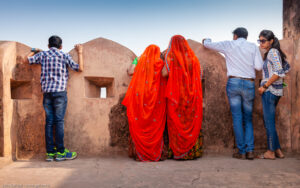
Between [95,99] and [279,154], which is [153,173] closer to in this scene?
[95,99]

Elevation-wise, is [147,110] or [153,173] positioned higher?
[147,110]

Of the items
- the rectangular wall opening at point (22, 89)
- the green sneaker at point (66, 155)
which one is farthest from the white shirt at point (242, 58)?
the rectangular wall opening at point (22, 89)

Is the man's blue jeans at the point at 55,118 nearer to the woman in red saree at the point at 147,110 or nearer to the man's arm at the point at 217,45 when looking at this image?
the woman in red saree at the point at 147,110

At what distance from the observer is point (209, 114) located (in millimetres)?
3479

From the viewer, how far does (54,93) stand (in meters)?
3.05

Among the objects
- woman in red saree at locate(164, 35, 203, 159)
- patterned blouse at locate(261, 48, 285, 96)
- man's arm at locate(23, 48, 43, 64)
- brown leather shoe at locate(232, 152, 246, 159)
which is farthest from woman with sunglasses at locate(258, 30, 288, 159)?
man's arm at locate(23, 48, 43, 64)

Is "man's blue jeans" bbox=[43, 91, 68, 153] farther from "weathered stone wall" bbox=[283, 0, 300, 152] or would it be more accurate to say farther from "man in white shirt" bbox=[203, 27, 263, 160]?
"weathered stone wall" bbox=[283, 0, 300, 152]

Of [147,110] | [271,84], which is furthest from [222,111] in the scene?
[147,110]

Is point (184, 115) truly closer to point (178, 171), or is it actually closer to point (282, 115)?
point (178, 171)

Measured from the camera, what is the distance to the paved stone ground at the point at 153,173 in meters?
2.14

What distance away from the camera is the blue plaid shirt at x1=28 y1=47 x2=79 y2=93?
305cm

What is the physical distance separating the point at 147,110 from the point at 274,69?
5.54 ft

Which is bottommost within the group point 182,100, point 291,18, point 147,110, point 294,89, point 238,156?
point 238,156

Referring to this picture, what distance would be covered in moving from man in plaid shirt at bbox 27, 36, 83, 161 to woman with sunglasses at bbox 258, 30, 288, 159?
8.53 feet
